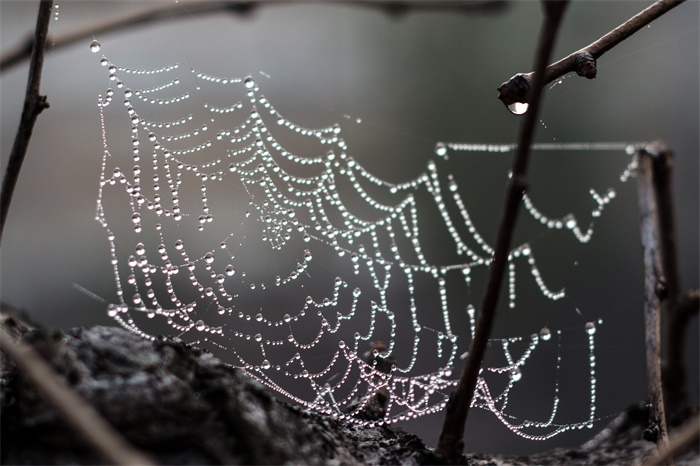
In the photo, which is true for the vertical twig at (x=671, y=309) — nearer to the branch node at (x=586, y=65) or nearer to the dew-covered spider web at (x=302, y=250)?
the branch node at (x=586, y=65)

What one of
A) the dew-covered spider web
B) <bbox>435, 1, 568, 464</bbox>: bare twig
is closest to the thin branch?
<bbox>435, 1, 568, 464</bbox>: bare twig

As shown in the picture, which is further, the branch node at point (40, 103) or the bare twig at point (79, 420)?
the branch node at point (40, 103)

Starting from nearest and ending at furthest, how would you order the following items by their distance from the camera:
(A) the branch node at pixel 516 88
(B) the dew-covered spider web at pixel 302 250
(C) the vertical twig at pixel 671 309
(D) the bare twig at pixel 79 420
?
(D) the bare twig at pixel 79 420 < (A) the branch node at pixel 516 88 < (C) the vertical twig at pixel 671 309 < (B) the dew-covered spider web at pixel 302 250

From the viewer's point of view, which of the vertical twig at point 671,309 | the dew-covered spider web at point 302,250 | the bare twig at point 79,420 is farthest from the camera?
the dew-covered spider web at point 302,250

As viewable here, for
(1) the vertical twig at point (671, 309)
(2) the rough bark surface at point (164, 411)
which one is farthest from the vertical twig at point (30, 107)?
(1) the vertical twig at point (671, 309)

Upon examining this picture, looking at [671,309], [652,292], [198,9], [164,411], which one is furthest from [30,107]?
[671,309]
